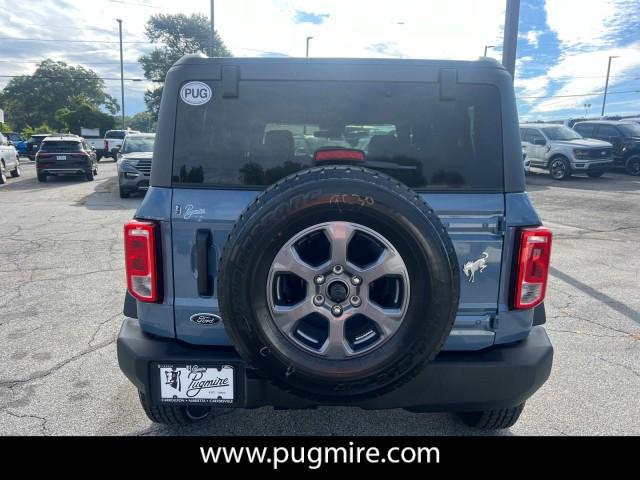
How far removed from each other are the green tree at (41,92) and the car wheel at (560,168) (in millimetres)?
79684

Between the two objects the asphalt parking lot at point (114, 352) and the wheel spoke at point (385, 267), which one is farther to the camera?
the asphalt parking lot at point (114, 352)

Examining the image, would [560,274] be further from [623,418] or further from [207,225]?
[207,225]

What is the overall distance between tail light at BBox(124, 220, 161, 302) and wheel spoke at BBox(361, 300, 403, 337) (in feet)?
3.40

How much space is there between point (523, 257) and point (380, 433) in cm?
138

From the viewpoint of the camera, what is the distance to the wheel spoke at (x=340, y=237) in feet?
6.47

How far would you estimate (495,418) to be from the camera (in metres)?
2.76

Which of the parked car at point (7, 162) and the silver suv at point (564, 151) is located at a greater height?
the silver suv at point (564, 151)

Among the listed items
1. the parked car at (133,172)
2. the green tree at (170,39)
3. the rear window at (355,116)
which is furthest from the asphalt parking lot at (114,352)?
the green tree at (170,39)

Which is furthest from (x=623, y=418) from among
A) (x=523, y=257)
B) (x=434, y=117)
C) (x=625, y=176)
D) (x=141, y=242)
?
(x=625, y=176)

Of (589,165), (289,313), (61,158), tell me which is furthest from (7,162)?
(589,165)

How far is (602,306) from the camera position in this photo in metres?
5.13

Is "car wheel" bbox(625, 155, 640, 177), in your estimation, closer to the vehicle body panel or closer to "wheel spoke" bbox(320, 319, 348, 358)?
the vehicle body panel

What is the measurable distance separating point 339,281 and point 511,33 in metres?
8.65

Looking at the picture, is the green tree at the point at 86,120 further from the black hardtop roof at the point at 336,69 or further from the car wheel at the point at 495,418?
the car wheel at the point at 495,418
